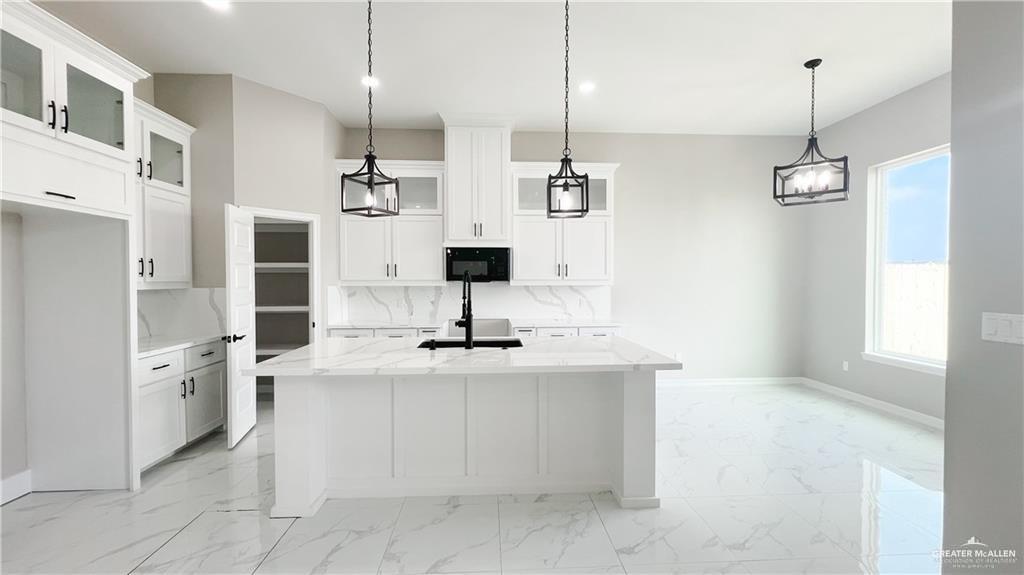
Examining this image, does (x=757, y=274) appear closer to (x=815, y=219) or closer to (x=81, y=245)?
(x=815, y=219)

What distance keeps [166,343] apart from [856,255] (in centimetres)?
646

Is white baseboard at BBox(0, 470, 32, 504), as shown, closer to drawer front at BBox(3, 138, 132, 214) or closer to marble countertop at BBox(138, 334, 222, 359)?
marble countertop at BBox(138, 334, 222, 359)

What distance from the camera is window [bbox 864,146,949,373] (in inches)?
155

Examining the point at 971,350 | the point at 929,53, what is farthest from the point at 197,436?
the point at 929,53

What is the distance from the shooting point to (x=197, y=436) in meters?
3.41

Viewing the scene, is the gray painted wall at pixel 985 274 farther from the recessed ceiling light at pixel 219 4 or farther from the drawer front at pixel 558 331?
the recessed ceiling light at pixel 219 4

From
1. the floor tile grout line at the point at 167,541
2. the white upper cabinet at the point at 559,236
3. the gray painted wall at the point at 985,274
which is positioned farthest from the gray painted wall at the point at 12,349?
the gray painted wall at the point at 985,274

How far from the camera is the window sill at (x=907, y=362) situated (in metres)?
3.87

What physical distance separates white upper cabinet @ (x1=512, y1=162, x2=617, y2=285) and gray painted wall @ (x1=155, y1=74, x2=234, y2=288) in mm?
2702

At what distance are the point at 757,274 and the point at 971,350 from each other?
385 centimetres

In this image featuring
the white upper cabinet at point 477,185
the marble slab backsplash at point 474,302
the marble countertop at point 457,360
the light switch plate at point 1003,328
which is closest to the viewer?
the light switch plate at point 1003,328

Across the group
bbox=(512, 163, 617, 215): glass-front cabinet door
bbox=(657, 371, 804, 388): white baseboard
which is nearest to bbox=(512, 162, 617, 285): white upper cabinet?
bbox=(512, 163, 617, 215): glass-front cabinet door

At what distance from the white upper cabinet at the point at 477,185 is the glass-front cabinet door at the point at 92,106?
2597 millimetres

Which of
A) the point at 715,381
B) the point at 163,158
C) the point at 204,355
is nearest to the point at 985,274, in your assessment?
the point at 715,381
